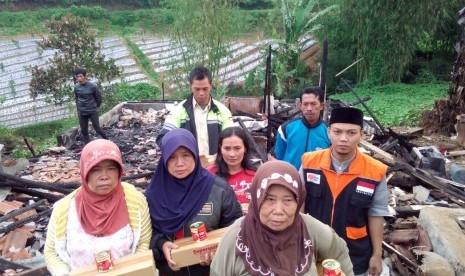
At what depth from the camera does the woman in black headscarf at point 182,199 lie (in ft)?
8.73

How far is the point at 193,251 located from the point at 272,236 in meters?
0.73

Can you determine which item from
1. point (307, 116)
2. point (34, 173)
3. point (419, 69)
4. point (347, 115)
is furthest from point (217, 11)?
point (347, 115)

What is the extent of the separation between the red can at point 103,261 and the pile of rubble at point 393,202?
181 cm

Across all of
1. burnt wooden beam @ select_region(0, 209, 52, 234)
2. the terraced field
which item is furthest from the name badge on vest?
the terraced field

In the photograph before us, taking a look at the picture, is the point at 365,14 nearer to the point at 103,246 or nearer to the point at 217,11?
the point at 217,11

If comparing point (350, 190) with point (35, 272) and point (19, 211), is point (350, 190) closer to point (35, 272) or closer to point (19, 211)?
point (35, 272)

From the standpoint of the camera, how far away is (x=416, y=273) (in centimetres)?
408

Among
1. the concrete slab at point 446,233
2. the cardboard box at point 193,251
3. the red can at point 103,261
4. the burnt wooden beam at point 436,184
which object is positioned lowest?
the burnt wooden beam at point 436,184

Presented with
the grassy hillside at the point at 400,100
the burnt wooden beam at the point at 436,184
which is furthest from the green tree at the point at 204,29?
the burnt wooden beam at the point at 436,184

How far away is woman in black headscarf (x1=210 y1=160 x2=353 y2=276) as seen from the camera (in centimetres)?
205

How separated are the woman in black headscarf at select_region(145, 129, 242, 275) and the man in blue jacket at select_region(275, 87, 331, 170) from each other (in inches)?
52.7

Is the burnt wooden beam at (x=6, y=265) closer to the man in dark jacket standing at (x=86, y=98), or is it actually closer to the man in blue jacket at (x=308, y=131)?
the man in blue jacket at (x=308, y=131)

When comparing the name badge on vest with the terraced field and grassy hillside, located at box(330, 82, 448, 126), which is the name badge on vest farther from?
the terraced field

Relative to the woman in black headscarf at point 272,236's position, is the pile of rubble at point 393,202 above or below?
below
